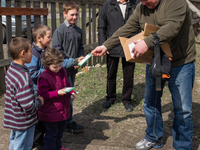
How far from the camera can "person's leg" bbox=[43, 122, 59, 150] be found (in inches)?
112

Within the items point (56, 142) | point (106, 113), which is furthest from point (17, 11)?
point (56, 142)

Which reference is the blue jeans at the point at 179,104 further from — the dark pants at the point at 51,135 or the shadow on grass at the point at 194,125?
the dark pants at the point at 51,135

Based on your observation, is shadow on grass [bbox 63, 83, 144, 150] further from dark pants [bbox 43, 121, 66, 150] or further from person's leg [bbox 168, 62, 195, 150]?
person's leg [bbox 168, 62, 195, 150]

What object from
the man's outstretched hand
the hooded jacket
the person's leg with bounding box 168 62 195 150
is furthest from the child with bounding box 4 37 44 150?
the person's leg with bounding box 168 62 195 150

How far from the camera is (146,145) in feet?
10.8

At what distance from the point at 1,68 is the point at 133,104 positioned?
2.76m

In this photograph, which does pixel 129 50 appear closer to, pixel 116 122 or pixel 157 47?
pixel 157 47

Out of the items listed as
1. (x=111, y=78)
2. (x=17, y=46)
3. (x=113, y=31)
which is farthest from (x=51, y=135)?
(x=113, y=31)

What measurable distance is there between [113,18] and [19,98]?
277 centimetres

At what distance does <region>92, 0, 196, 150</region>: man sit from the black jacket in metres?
1.20

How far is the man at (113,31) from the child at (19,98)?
7.74ft

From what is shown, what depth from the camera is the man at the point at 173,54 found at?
99.7 inches

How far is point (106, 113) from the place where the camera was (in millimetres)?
4480

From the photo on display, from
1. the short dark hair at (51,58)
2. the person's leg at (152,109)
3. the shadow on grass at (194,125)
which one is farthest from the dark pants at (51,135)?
the shadow on grass at (194,125)
